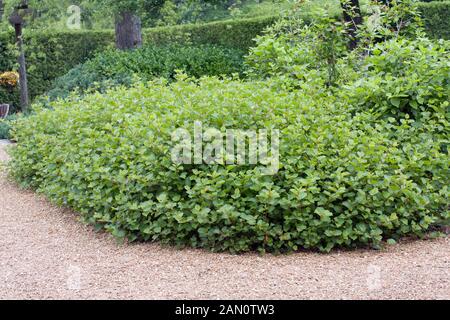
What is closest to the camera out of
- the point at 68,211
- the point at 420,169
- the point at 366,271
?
the point at 366,271

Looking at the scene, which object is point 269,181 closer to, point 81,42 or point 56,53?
point 56,53

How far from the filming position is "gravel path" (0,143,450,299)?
3586 millimetres

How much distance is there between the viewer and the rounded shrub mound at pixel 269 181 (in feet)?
14.0

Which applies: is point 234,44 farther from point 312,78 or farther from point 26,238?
point 26,238

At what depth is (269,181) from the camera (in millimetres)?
4363

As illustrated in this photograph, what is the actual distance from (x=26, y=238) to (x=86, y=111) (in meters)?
1.61

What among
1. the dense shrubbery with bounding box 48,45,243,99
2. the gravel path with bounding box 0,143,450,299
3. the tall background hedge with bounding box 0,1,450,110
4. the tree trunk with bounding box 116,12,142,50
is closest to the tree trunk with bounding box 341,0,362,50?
the dense shrubbery with bounding box 48,45,243,99

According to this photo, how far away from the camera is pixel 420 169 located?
15.3 ft

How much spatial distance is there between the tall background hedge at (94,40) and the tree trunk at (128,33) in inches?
63.3

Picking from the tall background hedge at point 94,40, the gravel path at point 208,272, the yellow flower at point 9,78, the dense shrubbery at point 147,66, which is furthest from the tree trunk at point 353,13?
the yellow flower at point 9,78

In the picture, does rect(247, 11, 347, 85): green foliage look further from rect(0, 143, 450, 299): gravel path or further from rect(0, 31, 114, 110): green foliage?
rect(0, 31, 114, 110): green foliage

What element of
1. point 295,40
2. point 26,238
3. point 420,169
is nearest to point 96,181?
point 26,238

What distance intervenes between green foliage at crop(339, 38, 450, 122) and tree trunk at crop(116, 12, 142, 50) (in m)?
9.35

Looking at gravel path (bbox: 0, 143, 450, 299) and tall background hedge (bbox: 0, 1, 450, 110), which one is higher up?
tall background hedge (bbox: 0, 1, 450, 110)
